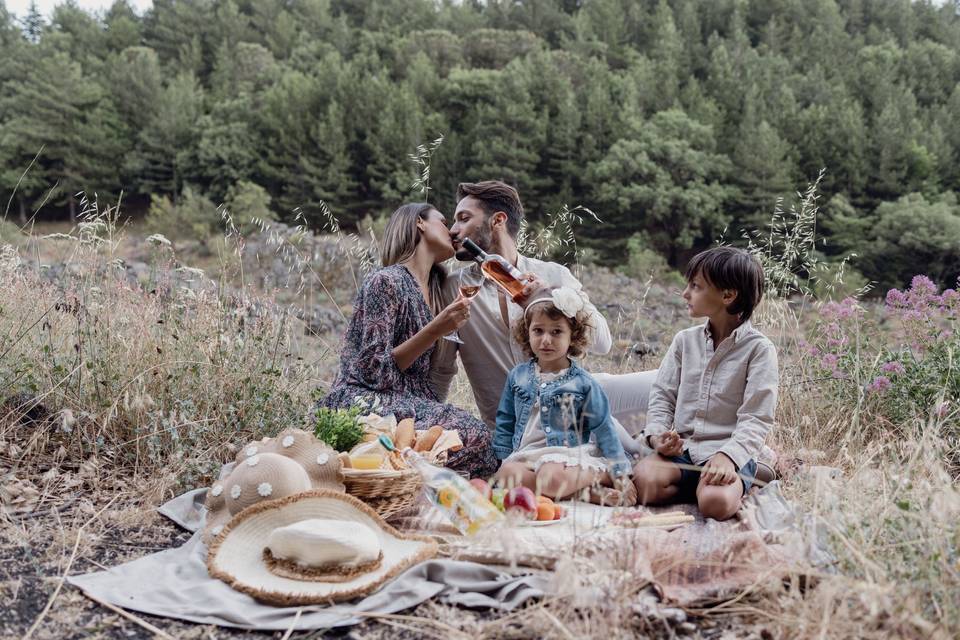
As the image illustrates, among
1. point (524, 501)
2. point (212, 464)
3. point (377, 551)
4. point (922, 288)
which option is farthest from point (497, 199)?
point (922, 288)

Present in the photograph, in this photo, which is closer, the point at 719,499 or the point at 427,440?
the point at 719,499

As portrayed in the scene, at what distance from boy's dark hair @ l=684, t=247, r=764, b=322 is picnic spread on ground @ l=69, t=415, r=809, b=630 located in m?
0.75

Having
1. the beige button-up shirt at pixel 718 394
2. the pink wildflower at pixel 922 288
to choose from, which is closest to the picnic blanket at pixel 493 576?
the beige button-up shirt at pixel 718 394

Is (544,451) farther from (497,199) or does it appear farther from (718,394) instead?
(497,199)

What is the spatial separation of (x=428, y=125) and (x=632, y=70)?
995cm

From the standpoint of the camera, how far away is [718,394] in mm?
3014

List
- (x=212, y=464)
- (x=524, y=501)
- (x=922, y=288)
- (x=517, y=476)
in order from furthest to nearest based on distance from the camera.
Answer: (x=922, y=288), (x=212, y=464), (x=517, y=476), (x=524, y=501)

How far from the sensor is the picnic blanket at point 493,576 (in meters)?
1.96

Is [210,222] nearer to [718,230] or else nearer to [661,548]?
A: [718,230]

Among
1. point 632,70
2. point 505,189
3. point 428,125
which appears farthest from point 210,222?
point 505,189

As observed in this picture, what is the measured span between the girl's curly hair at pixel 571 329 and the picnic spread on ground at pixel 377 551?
666 mm

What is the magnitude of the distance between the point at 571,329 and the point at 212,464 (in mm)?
1461

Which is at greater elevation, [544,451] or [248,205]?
[248,205]

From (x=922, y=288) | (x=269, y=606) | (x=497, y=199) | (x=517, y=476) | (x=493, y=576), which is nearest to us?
(x=269, y=606)
